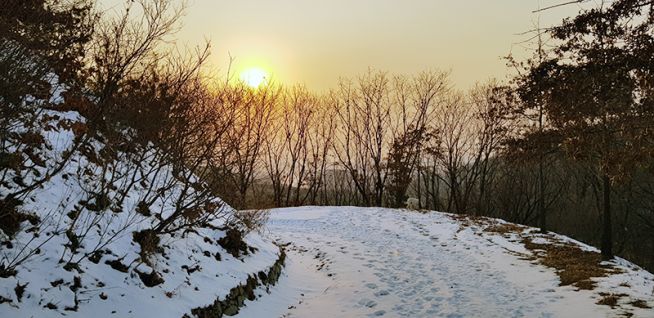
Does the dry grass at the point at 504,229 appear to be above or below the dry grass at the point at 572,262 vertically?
above

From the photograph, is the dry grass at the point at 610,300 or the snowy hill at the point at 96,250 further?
the dry grass at the point at 610,300

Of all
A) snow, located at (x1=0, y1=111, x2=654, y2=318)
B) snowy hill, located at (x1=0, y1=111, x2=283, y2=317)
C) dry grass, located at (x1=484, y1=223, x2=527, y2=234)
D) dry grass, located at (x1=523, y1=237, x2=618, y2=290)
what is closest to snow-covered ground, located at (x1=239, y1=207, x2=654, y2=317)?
snow, located at (x1=0, y1=111, x2=654, y2=318)

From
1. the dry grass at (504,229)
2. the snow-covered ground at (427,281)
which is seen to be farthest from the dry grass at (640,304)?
the dry grass at (504,229)

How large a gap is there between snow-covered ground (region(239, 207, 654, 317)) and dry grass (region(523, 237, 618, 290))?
29 cm

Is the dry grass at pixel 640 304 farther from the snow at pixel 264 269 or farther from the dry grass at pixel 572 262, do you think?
the dry grass at pixel 572 262

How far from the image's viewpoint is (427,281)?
1035cm

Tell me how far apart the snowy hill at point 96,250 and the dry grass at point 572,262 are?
6832 millimetres

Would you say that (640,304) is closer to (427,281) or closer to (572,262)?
(427,281)

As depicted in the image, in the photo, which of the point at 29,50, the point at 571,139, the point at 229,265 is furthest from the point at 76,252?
the point at 571,139

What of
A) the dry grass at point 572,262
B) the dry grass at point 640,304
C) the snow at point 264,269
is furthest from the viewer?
the dry grass at point 572,262

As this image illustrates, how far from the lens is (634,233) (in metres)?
31.4

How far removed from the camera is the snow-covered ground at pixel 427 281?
8195 millimetres

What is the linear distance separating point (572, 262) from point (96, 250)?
11.4 meters

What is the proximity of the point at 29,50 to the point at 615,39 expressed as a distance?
7875 millimetres
